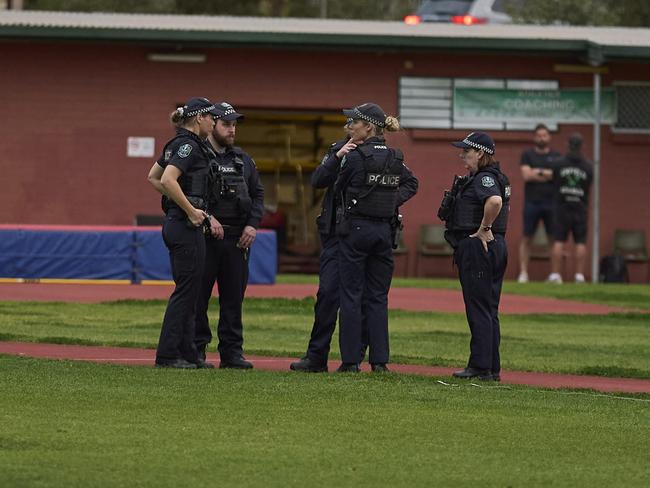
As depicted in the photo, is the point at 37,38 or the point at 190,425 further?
the point at 37,38

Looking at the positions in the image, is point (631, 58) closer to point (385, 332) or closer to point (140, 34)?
point (140, 34)

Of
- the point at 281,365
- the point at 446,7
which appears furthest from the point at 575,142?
the point at 446,7

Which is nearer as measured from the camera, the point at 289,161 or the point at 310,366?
the point at 310,366

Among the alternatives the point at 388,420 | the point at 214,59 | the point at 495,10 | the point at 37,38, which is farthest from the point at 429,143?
the point at 388,420

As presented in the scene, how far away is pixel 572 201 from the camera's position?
26797 mm

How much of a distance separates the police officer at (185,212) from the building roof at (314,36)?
14.8 meters

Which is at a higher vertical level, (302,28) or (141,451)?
(302,28)

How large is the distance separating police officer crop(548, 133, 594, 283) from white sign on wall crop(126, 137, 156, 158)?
663 centimetres

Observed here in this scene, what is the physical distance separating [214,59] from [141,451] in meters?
20.0

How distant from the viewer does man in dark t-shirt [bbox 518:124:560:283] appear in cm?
2688

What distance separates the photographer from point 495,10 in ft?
142

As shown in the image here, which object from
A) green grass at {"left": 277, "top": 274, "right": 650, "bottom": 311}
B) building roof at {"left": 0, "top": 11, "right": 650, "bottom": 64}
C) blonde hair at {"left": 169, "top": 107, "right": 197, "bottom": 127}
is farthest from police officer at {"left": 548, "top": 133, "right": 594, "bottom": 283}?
blonde hair at {"left": 169, "top": 107, "right": 197, "bottom": 127}

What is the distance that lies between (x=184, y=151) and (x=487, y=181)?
223cm

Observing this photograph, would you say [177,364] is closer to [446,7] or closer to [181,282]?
[181,282]
